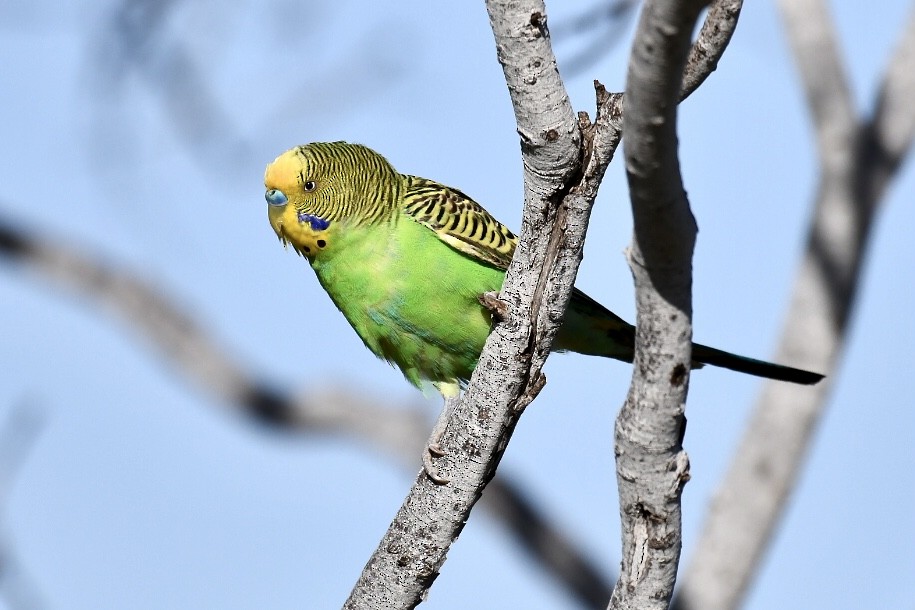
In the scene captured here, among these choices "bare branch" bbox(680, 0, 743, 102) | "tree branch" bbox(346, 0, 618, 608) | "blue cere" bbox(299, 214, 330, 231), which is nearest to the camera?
"bare branch" bbox(680, 0, 743, 102)

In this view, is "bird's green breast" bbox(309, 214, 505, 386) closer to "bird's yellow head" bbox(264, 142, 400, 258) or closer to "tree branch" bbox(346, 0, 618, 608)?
"bird's yellow head" bbox(264, 142, 400, 258)

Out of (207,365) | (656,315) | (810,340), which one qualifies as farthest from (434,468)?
(207,365)

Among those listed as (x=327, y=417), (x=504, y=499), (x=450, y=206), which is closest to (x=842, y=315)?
(x=504, y=499)

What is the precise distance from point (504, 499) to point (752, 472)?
98.8 inches

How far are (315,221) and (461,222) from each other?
0.68 m

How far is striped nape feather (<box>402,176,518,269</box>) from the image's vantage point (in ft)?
15.3

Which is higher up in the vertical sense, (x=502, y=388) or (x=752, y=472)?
(x=752, y=472)

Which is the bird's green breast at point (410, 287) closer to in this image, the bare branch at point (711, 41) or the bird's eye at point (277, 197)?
the bird's eye at point (277, 197)

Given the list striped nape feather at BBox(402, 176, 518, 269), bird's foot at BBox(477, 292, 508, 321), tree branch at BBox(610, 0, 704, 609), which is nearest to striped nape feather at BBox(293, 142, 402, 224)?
striped nape feather at BBox(402, 176, 518, 269)

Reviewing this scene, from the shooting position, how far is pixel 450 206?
490 centimetres

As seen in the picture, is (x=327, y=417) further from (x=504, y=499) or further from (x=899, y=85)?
(x=899, y=85)

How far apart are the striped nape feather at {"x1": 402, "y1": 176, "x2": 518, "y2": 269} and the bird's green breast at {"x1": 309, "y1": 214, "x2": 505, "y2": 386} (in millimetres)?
52

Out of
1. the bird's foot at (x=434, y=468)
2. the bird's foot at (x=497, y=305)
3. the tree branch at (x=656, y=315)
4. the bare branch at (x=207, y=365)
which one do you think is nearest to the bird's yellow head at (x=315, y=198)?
the bird's foot at (x=434, y=468)

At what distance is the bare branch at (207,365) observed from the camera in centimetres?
1025
